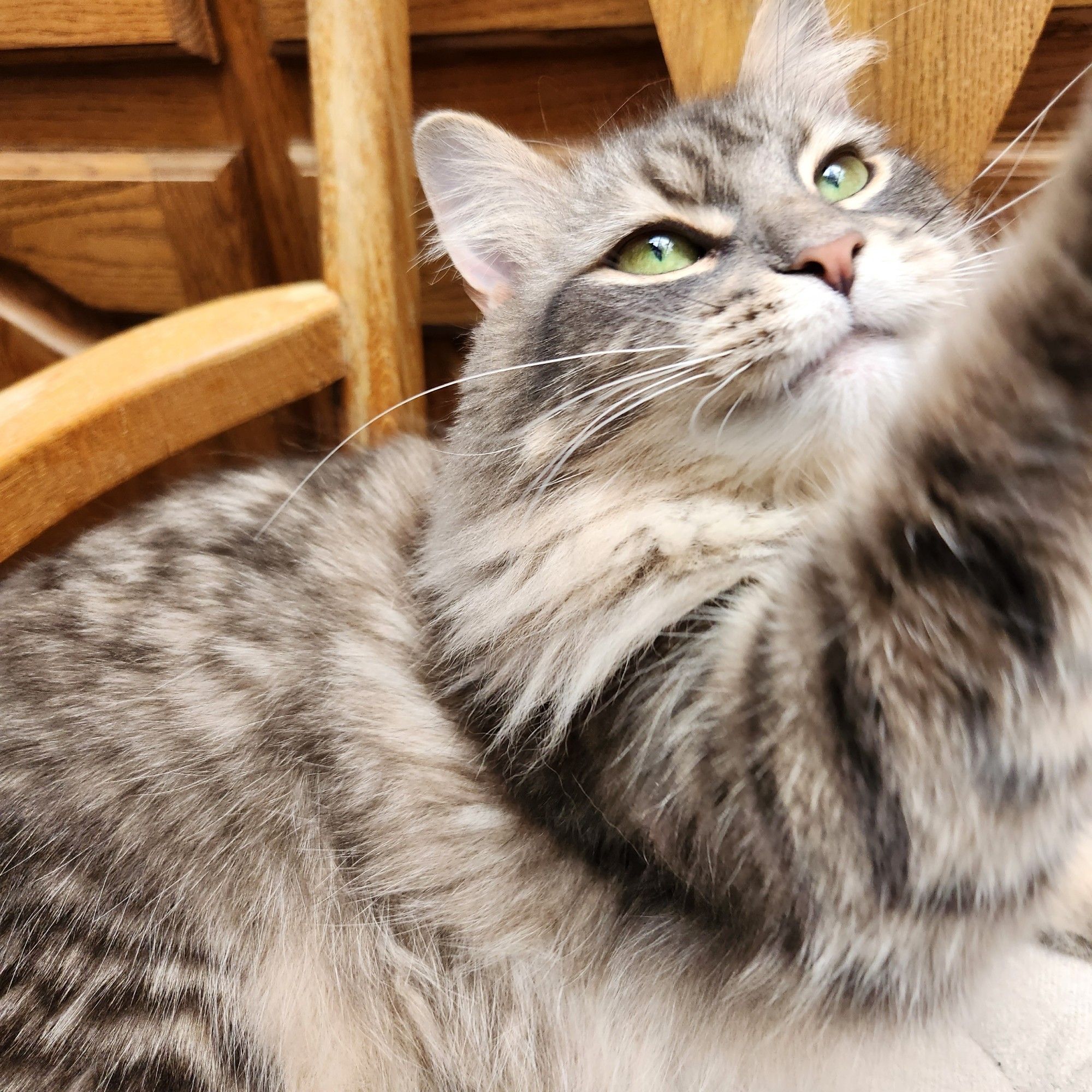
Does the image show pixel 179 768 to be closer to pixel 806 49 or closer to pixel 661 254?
pixel 661 254

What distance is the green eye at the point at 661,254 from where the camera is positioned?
2.76 feet

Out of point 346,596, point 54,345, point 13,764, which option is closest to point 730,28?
point 346,596

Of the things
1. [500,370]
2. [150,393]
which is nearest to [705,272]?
[500,370]

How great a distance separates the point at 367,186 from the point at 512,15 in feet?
1.34

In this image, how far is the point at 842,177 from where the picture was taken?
0.92 metres

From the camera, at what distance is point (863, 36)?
1059 millimetres

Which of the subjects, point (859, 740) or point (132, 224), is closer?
point (859, 740)

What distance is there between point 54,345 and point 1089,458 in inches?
72.0

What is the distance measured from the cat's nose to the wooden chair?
0.46 meters

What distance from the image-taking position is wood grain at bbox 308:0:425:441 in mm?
1063

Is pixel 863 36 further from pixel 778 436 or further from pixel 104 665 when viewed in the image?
pixel 104 665

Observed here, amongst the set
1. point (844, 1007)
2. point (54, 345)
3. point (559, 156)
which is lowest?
point (844, 1007)

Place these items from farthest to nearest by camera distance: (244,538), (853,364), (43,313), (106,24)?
(43,313)
(106,24)
(244,538)
(853,364)

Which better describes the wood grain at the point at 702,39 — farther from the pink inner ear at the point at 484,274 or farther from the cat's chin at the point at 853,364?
the cat's chin at the point at 853,364
